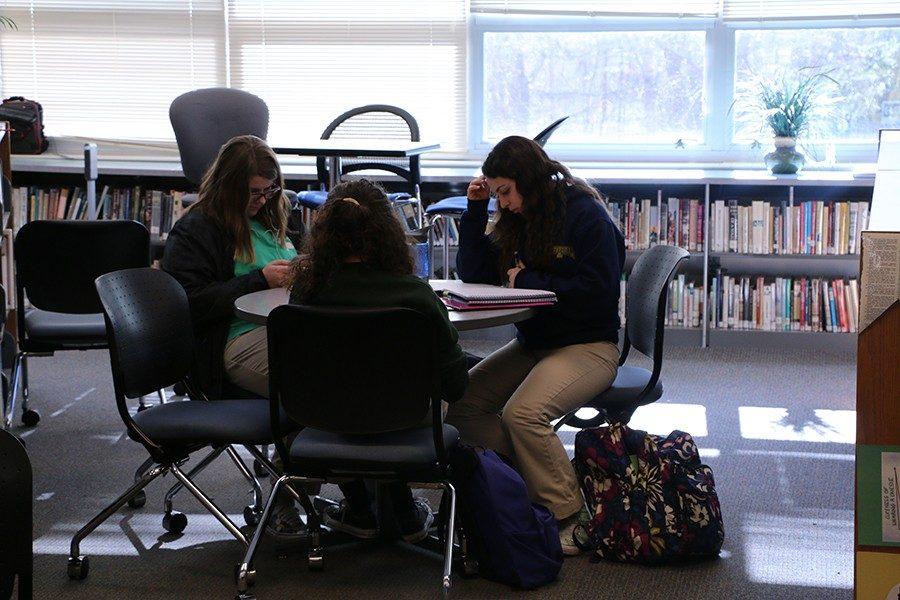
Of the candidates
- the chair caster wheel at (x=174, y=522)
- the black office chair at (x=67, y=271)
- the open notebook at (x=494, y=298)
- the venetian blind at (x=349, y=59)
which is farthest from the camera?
the venetian blind at (x=349, y=59)

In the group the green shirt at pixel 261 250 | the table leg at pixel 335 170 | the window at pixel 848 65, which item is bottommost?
the green shirt at pixel 261 250

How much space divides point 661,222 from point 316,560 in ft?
11.5

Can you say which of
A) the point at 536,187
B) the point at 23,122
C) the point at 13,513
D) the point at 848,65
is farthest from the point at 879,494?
the point at 23,122

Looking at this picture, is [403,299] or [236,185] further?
[236,185]

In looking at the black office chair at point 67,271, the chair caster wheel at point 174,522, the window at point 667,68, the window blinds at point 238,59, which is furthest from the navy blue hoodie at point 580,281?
the window blinds at point 238,59

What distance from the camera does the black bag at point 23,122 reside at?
661cm

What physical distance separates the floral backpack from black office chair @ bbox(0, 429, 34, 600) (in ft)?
5.77

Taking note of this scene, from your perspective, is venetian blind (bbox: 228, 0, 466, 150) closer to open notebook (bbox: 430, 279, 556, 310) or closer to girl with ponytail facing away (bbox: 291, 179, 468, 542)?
open notebook (bbox: 430, 279, 556, 310)

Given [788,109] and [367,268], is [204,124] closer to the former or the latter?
[788,109]

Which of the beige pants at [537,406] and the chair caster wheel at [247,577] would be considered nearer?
the chair caster wheel at [247,577]

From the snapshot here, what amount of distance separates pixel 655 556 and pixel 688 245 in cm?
321

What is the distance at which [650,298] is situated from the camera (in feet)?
11.4

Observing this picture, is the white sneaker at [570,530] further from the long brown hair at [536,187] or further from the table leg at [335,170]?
the table leg at [335,170]

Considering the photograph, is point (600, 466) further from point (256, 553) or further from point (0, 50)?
point (0, 50)
